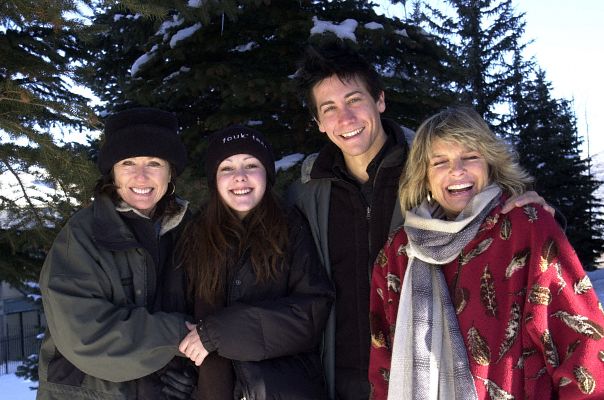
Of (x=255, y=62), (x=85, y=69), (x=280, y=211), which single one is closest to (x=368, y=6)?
(x=255, y=62)

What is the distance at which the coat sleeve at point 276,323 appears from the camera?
2822mm

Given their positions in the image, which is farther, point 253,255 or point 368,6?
point 368,6

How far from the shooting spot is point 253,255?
3043mm

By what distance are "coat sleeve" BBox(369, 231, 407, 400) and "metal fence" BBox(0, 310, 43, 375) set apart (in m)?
18.7

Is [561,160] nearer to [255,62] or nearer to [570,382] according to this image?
[255,62]

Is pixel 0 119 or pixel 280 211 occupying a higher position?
pixel 0 119

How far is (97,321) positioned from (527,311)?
1.93 metres

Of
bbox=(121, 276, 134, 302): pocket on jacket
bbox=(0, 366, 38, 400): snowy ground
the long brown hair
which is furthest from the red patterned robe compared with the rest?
bbox=(0, 366, 38, 400): snowy ground

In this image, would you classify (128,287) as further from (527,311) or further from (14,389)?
(14,389)

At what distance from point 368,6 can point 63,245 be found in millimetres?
5910

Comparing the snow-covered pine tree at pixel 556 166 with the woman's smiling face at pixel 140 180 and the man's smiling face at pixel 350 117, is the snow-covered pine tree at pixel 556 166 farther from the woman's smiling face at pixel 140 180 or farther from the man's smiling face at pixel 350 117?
the woman's smiling face at pixel 140 180

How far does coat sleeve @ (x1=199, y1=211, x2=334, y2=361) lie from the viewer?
2.82 m

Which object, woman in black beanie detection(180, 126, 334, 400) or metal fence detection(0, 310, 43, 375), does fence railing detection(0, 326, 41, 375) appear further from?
woman in black beanie detection(180, 126, 334, 400)

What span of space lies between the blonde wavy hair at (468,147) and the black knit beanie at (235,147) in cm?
88
